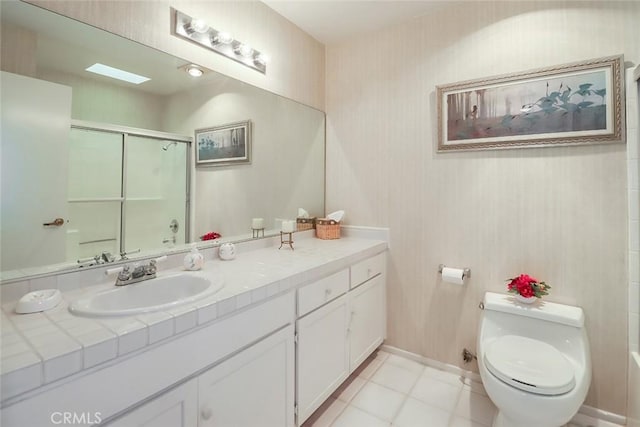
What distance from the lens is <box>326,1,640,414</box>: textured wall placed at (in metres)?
1.58

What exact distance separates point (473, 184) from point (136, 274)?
190 centimetres

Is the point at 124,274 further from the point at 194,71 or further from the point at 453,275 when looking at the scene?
the point at 453,275

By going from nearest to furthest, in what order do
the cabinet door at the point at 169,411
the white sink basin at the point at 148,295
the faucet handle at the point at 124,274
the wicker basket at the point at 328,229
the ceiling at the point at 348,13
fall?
the cabinet door at the point at 169,411, the white sink basin at the point at 148,295, the faucet handle at the point at 124,274, the ceiling at the point at 348,13, the wicker basket at the point at 328,229

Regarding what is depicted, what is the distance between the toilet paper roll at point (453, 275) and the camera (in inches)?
74.3

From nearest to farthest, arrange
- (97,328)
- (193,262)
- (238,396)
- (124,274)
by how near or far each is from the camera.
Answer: (97,328)
(238,396)
(124,274)
(193,262)

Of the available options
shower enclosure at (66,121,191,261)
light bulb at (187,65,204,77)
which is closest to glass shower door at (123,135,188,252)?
shower enclosure at (66,121,191,261)

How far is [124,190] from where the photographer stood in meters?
1.39

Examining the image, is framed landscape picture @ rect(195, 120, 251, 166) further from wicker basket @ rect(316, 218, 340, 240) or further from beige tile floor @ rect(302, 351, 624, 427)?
beige tile floor @ rect(302, 351, 624, 427)

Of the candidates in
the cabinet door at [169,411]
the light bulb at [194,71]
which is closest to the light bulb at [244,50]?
the light bulb at [194,71]

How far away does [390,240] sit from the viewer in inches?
88.4

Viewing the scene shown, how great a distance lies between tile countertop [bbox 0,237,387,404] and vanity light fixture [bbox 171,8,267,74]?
3.89ft

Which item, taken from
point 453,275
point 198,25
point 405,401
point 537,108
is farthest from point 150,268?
point 537,108

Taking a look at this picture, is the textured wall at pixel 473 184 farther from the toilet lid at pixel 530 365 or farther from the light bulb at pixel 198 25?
the light bulb at pixel 198 25

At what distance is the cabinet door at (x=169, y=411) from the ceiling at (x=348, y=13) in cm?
215
